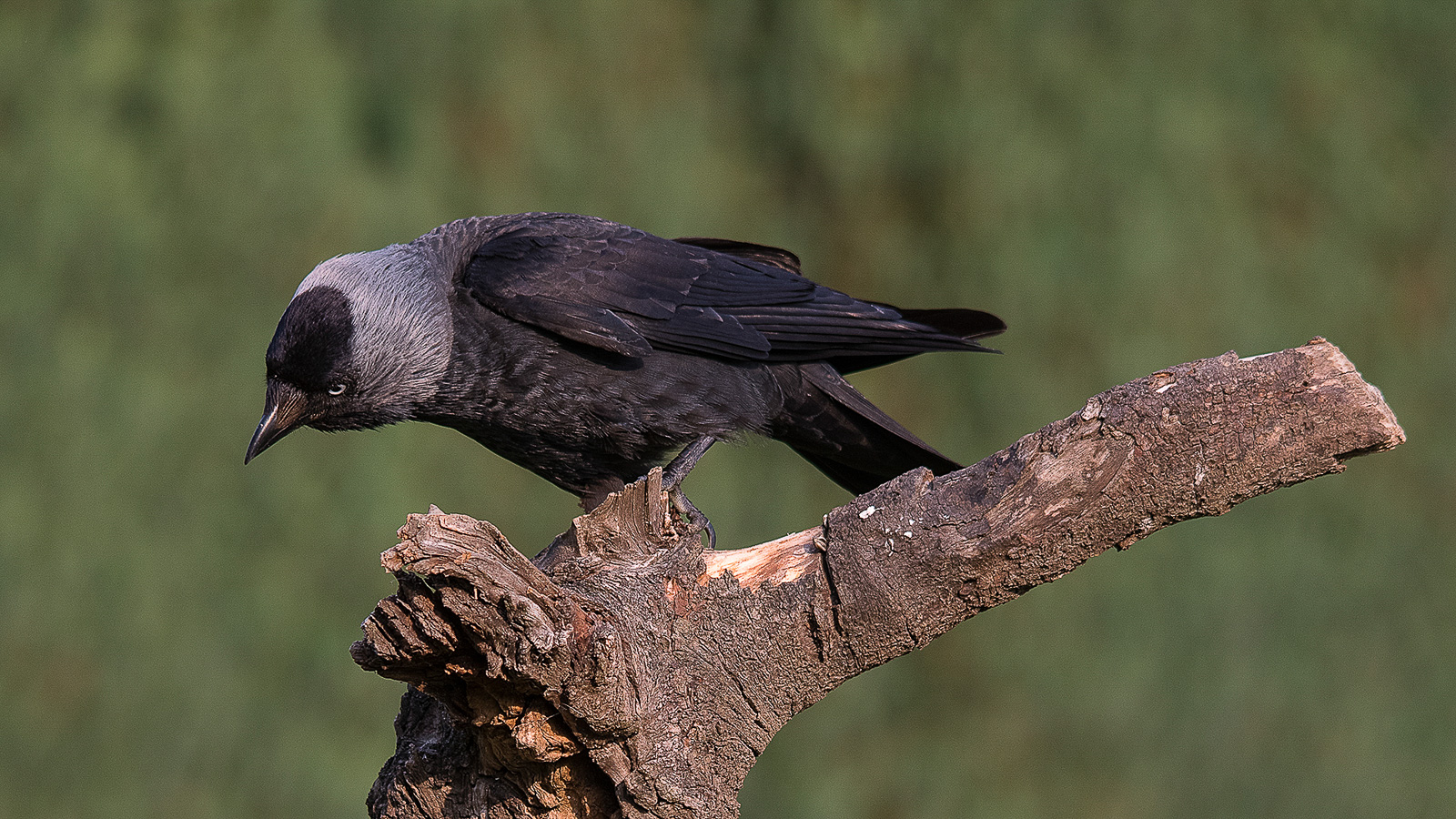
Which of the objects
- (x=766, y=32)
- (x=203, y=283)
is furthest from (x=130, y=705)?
(x=766, y=32)

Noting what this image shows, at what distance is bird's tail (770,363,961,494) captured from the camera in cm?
436

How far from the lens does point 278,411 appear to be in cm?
390

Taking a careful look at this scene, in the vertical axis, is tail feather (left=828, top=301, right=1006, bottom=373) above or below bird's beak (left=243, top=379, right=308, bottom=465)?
above

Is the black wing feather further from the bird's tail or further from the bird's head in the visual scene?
the bird's head

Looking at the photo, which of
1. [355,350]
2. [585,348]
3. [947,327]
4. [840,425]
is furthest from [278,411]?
[947,327]

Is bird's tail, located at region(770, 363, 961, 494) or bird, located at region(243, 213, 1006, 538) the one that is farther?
bird's tail, located at region(770, 363, 961, 494)

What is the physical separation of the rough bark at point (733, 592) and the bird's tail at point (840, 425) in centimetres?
117

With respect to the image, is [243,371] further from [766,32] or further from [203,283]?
[766,32]

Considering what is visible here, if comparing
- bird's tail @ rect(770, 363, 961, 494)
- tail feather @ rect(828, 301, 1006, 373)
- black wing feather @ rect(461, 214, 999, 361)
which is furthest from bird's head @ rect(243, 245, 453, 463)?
tail feather @ rect(828, 301, 1006, 373)

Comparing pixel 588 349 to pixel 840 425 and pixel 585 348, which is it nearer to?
pixel 585 348

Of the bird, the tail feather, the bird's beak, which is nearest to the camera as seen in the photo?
the bird's beak

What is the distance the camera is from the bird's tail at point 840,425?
436 centimetres

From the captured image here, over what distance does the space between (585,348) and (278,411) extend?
99 centimetres

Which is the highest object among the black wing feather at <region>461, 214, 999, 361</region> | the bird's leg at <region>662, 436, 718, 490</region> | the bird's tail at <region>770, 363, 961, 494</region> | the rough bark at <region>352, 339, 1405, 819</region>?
the black wing feather at <region>461, 214, 999, 361</region>
